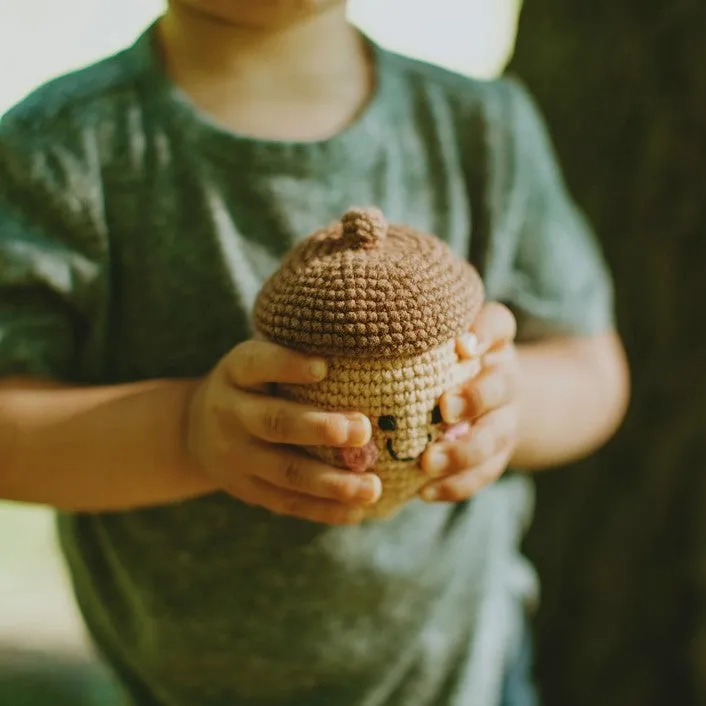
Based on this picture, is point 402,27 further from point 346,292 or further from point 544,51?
point 346,292

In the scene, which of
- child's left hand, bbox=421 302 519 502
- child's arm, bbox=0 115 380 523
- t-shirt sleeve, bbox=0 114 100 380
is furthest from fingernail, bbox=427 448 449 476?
t-shirt sleeve, bbox=0 114 100 380

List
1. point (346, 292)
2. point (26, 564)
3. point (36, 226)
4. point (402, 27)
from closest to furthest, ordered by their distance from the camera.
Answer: point (346, 292) < point (36, 226) < point (402, 27) < point (26, 564)

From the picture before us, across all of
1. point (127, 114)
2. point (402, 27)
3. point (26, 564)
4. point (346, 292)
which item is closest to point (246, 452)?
point (346, 292)

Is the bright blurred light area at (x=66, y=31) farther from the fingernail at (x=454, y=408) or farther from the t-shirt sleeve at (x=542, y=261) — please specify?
the fingernail at (x=454, y=408)

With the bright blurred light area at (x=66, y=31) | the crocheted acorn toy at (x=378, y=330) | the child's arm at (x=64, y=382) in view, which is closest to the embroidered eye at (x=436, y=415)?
the crocheted acorn toy at (x=378, y=330)

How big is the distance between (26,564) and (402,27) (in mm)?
568

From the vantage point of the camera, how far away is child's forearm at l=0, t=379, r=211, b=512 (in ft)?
1.36

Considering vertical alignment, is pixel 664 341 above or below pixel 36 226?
below

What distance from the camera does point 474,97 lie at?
1.65 feet

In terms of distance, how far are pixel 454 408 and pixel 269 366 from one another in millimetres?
76

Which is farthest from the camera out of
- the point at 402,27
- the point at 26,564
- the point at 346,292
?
the point at 26,564

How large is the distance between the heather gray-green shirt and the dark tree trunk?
111 millimetres

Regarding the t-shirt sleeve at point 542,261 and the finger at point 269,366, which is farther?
the t-shirt sleeve at point 542,261

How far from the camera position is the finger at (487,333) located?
341mm
